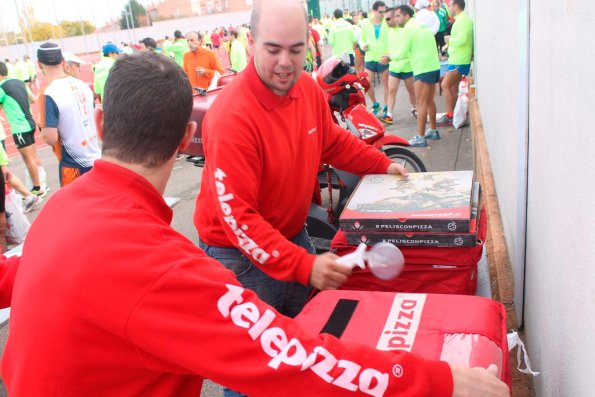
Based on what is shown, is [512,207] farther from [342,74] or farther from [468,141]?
[468,141]

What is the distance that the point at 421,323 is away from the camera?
70.1 inches

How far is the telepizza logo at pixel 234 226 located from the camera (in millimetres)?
2131

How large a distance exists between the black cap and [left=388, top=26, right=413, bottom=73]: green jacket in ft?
18.6

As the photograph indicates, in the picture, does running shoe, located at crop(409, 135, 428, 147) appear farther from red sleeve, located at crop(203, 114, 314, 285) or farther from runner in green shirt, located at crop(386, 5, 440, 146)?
red sleeve, located at crop(203, 114, 314, 285)

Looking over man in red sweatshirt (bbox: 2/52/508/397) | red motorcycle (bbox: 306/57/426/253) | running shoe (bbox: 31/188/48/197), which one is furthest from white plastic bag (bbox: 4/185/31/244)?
man in red sweatshirt (bbox: 2/52/508/397)

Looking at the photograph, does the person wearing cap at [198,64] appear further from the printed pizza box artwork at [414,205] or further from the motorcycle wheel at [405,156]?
the printed pizza box artwork at [414,205]

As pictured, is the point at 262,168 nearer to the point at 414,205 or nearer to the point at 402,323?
the point at 414,205

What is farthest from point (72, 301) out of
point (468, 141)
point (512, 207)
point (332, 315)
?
point (468, 141)

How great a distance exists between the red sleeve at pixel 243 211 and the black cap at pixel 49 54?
12.5 ft

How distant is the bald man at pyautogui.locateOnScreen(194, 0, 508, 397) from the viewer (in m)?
2.15

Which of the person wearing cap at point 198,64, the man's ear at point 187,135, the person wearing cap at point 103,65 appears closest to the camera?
the man's ear at point 187,135

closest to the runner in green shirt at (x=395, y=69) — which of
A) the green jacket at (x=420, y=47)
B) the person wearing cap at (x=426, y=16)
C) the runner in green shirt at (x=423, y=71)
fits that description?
the green jacket at (x=420, y=47)

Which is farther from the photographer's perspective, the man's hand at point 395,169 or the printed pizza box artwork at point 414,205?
the man's hand at point 395,169

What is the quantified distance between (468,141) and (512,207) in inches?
219
